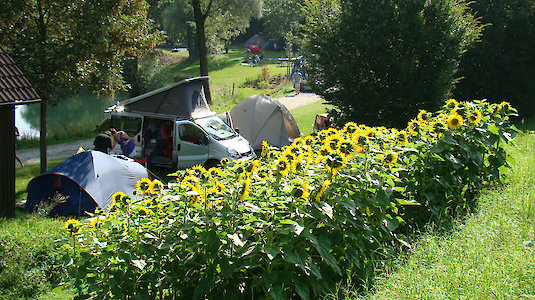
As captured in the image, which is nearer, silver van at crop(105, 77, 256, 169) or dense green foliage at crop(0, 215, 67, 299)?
dense green foliage at crop(0, 215, 67, 299)

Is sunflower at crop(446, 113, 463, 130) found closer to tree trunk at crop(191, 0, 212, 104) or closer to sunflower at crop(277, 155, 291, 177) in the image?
sunflower at crop(277, 155, 291, 177)

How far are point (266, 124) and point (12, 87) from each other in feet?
30.9

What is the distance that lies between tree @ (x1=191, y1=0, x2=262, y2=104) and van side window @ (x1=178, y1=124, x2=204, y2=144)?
13.1 m

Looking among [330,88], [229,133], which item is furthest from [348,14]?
[229,133]

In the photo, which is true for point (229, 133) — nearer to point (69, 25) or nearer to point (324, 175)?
point (69, 25)

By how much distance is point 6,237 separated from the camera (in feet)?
24.0

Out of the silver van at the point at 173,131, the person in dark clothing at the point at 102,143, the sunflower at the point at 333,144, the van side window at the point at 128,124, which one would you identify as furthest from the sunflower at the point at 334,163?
the van side window at the point at 128,124

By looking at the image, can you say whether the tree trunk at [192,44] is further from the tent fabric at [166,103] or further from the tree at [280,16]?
the tent fabric at [166,103]

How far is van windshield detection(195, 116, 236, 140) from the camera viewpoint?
14125 mm

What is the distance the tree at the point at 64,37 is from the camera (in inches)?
461

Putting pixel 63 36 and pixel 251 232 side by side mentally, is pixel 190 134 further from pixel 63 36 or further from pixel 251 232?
pixel 251 232

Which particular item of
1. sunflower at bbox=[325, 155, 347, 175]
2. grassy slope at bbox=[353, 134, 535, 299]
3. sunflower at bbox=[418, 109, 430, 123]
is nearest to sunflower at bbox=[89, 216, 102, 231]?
sunflower at bbox=[325, 155, 347, 175]

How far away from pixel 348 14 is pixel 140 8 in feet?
19.7

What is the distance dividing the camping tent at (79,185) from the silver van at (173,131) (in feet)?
9.30
